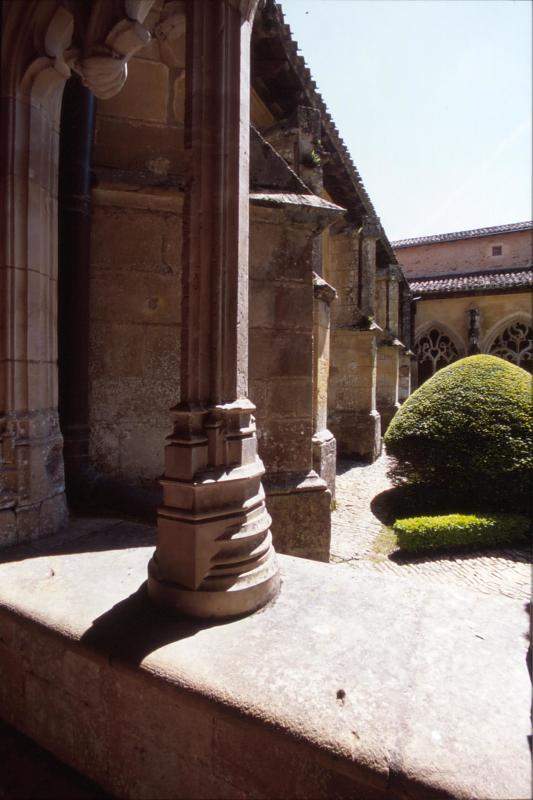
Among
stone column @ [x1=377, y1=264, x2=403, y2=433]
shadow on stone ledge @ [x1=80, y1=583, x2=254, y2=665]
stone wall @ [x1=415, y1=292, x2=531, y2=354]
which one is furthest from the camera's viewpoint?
stone wall @ [x1=415, y1=292, x2=531, y2=354]

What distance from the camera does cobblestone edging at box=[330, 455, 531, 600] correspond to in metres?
4.81

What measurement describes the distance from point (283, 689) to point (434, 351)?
788 inches

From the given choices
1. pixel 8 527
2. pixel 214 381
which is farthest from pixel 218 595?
pixel 8 527

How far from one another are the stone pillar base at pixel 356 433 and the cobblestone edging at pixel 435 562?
3.97 metres

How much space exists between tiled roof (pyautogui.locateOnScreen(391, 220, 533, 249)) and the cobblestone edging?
2104 cm

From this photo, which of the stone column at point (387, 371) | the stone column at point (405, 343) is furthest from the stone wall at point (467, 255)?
the stone column at point (387, 371)

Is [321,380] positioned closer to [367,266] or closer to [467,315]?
[367,266]

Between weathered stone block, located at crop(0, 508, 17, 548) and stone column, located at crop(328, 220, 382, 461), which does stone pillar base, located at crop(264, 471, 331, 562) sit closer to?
weathered stone block, located at crop(0, 508, 17, 548)

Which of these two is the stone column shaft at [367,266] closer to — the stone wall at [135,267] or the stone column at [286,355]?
the stone column at [286,355]

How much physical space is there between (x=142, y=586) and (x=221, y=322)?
1133 mm

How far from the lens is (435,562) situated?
17.7 feet

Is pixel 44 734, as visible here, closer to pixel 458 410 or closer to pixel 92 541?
pixel 92 541

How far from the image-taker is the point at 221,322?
69.4 inches

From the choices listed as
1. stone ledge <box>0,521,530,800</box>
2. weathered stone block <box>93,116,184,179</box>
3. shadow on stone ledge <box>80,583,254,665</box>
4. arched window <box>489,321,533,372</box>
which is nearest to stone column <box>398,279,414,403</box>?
arched window <box>489,321,533,372</box>
